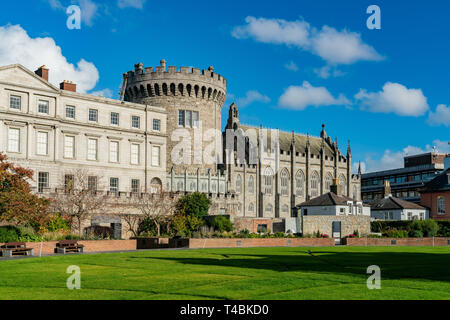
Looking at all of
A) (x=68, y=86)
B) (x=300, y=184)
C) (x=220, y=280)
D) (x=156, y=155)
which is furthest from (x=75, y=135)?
(x=300, y=184)

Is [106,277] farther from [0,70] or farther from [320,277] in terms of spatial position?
[0,70]

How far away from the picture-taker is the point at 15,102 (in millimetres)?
53125

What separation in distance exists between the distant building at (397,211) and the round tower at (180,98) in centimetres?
2568

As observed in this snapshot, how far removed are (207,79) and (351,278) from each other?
179ft

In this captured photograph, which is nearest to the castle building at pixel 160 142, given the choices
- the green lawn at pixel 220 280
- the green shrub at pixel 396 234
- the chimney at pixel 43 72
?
the chimney at pixel 43 72

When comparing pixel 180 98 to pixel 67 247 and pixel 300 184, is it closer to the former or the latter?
pixel 300 184

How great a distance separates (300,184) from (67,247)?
213 feet

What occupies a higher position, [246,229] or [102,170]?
[102,170]

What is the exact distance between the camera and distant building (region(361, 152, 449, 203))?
4796 inches

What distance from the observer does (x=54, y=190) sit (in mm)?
52438

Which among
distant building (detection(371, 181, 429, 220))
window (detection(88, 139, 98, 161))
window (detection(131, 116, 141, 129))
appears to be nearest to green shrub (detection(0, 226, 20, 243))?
window (detection(88, 139, 98, 161))

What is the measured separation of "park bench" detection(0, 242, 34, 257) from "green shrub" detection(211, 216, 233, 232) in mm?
23117

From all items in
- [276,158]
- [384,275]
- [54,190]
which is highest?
[276,158]
